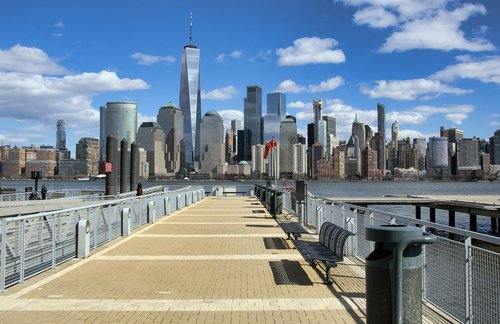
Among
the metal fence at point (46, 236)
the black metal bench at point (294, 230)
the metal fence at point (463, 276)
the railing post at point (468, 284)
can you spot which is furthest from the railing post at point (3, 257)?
the railing post at point (468, 284)

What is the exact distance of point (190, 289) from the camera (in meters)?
7.57

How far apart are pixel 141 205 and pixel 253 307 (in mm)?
11379

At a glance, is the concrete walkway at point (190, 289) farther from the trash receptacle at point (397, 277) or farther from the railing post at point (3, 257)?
the trash receptacle at point (397, 277)

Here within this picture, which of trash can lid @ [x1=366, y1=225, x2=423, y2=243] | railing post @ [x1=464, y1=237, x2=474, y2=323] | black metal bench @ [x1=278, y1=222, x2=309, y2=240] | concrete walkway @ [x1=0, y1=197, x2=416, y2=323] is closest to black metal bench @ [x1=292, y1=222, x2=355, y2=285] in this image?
concrete walkway @ [x1=0, y1=197, x2=416, y2=323]

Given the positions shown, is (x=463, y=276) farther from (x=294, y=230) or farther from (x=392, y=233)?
(x=294, y=230)

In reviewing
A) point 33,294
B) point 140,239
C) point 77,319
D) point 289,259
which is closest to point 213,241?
point 140,239

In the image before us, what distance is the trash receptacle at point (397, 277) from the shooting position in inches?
175

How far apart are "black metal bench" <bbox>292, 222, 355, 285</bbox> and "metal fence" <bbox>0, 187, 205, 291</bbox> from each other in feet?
15.2

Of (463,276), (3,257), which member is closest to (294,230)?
(463,276)

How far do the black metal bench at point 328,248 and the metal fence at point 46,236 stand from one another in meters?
4.62

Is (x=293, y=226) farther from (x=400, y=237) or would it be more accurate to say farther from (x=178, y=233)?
(x=400, y=237)

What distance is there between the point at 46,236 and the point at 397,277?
6964 millimetres

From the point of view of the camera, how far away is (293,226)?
41.9 feet

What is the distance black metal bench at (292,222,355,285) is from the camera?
25.8ft
